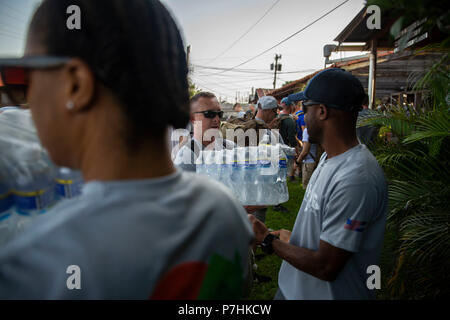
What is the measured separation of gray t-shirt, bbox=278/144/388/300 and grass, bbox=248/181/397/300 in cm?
161

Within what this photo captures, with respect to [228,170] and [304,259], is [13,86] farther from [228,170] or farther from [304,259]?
[228,170]

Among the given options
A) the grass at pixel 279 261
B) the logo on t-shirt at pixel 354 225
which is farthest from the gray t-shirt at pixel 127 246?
the grass at pixel 279 261

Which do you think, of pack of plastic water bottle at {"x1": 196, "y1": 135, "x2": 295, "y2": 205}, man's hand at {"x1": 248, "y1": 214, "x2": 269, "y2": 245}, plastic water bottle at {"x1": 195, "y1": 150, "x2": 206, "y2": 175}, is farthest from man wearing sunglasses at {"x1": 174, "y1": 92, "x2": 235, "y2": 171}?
man's hand at {"x1": 248, "y1": 214, "x2": 269, "y2": 245}

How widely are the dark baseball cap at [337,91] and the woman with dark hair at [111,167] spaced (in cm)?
137

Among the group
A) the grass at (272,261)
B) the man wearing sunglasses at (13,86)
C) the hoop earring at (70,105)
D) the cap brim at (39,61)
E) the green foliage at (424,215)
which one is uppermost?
the cap brim at (39,61)

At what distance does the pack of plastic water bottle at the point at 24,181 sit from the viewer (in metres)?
0.93

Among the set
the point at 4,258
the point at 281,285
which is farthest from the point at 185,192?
the point at 281,285

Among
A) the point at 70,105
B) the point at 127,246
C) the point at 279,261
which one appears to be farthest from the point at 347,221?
the point at 279,261

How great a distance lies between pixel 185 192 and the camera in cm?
76

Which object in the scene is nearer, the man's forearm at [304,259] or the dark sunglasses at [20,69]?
the dark sunglasses at [20,69]

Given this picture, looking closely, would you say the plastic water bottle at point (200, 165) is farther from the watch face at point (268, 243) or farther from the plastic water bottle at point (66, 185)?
the plastic water bottle at point (66, 185)

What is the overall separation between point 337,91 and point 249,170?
976 mm

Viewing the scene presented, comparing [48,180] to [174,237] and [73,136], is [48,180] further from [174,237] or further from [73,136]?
[174,237]
